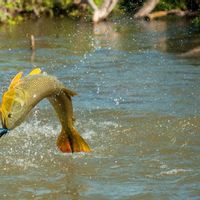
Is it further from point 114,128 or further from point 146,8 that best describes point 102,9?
point 114,128

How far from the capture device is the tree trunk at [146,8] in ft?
93.5

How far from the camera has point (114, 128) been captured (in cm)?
1041

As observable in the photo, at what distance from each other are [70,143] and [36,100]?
127 centimetres

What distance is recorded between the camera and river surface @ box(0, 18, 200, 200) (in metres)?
7.98

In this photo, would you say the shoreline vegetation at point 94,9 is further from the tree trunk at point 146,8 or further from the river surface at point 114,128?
the river surface at point 114,128

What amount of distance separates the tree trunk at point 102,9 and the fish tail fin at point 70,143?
20.7 metres

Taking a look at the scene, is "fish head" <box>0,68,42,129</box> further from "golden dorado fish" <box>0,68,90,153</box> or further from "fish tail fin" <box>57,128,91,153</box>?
"fish tail fin" <box>57,128,91,153</box>

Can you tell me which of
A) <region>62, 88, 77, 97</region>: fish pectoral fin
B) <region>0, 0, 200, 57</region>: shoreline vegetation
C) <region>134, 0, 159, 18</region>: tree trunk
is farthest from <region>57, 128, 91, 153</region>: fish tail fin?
<region>134, 0, 159, 18</region>: tree trunk

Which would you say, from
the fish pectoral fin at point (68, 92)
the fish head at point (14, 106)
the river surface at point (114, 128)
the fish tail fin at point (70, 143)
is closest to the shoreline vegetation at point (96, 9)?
the river surface at point (114, 128)

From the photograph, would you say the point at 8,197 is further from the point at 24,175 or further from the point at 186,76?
the point at 186,76

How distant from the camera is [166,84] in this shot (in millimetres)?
13930

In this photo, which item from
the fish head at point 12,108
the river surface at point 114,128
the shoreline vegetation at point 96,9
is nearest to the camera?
the fish head at point 12,108

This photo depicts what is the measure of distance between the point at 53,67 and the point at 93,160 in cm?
844

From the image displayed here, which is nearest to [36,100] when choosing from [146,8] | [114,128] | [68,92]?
[68,92]
